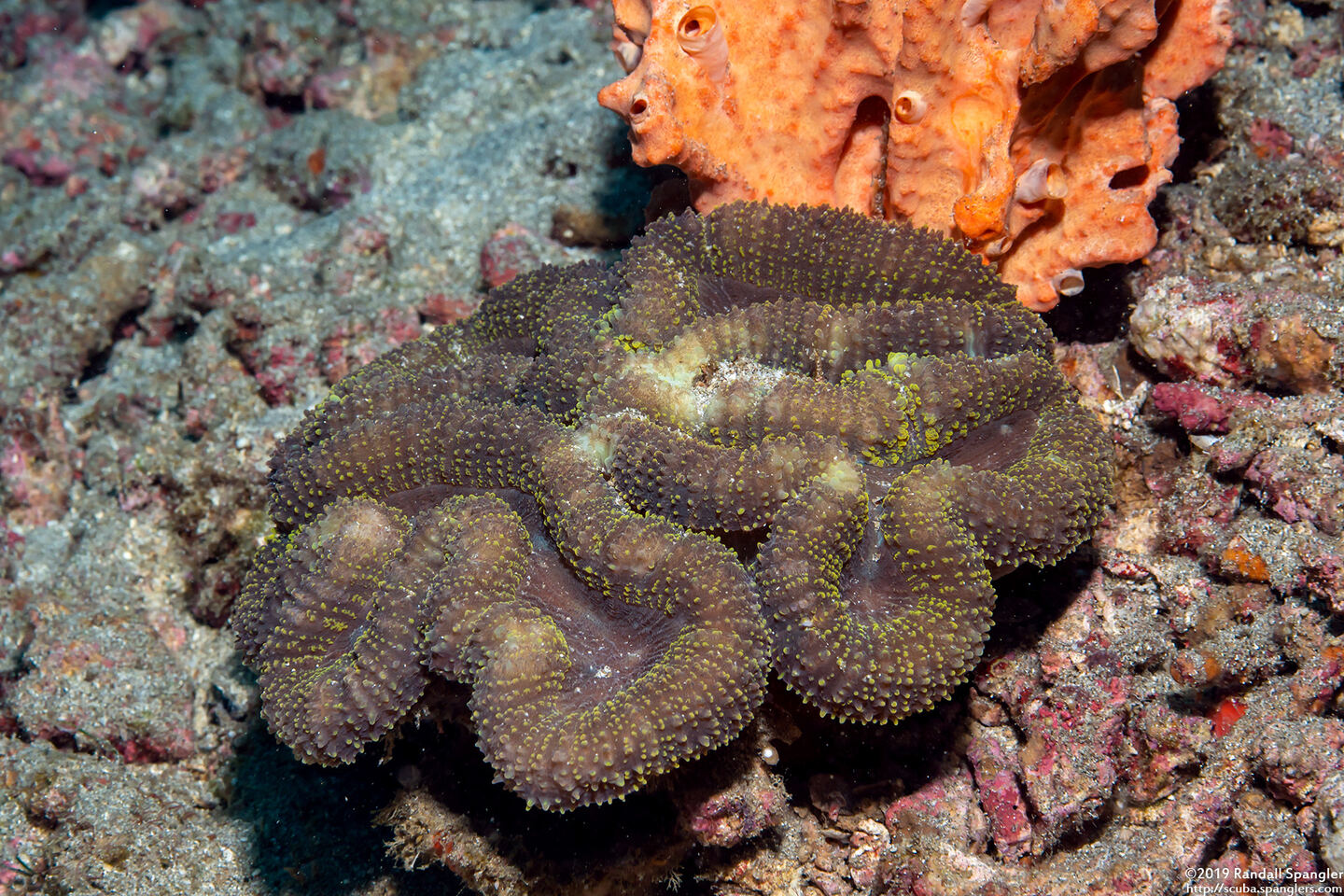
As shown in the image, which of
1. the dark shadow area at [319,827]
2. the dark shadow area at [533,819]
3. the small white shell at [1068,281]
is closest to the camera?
the dark shadow area at [533,819]

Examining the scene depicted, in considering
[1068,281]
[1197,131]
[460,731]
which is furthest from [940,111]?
[460,731]

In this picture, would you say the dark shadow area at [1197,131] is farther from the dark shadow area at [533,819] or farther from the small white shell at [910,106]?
the dark shadow area at [533,819]

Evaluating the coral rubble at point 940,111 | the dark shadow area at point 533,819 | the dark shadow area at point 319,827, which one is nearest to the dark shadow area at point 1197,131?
the coral rubble at point 940,111

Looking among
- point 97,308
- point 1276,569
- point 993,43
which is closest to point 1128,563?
Answer: point 1276,569

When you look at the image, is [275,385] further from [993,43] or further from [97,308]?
[993,43]

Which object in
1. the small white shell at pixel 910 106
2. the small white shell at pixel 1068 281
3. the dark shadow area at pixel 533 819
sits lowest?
the dark shadow area at pixel 533 819

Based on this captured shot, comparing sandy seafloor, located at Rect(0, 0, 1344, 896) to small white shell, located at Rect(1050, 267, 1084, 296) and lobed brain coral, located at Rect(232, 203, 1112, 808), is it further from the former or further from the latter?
lobed brain coral, located at Rect(232, 203, 1112, 808)

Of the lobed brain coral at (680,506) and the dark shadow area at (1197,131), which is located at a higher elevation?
the dark shadow area at (1197,131)
